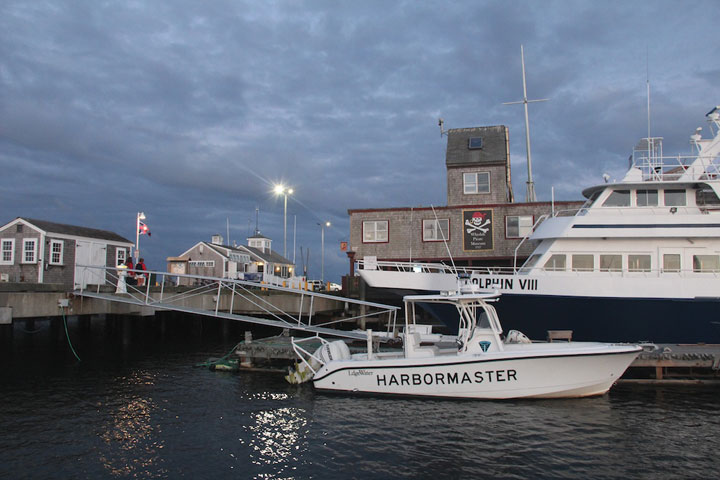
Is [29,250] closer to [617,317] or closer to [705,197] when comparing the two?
[617,317]

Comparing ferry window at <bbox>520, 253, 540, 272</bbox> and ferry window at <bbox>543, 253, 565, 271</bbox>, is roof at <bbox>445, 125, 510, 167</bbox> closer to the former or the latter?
ferry window at <bbox>520, 253, 540, 272</bbox>

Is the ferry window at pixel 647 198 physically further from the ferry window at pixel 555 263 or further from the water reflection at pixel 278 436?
the water reflection at pixel 278 436

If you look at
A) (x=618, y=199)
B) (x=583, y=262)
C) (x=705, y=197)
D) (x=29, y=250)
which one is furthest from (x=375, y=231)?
(x=29, y=250)

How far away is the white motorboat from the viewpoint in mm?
18250

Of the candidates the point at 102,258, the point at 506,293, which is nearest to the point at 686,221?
the point at 506,293

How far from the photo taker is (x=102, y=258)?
32.9 metres

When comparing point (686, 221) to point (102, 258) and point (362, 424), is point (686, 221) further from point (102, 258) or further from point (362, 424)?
point (102, 258)

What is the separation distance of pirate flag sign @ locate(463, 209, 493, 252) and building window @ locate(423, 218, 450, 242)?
3.33 ft

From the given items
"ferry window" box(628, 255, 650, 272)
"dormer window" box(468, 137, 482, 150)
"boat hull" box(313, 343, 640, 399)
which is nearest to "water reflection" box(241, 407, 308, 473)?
"boat hull" box(313, 343, 640, 399)

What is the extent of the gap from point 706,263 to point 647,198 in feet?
10.4

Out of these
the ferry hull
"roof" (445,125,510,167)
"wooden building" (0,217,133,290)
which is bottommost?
the ferry hull

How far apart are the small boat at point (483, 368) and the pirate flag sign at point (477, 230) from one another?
1435cm

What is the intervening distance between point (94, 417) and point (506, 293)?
45.3 feet

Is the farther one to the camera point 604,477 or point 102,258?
point 102,258
